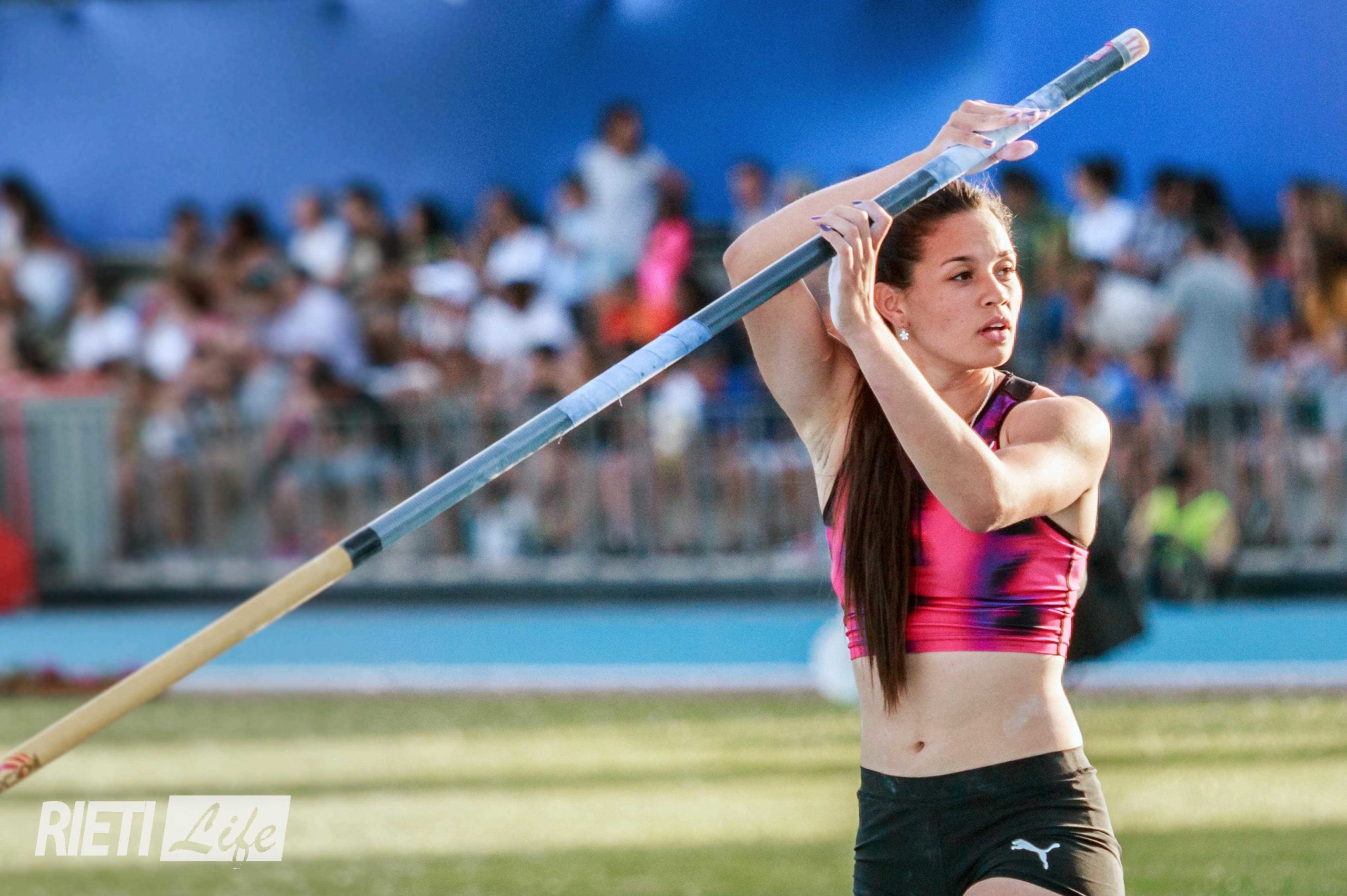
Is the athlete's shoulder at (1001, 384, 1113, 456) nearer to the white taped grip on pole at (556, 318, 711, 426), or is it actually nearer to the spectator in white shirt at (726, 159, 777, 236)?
the white taped grip on pole at (556, 318, 711, 426)

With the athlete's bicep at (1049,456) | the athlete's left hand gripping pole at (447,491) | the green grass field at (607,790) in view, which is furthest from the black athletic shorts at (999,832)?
the green grass field at (607,790)

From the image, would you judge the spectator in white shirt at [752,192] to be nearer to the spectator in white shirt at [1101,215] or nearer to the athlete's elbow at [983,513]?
the spectator in white shirt at [1101,215]

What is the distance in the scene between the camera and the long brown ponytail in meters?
3.70

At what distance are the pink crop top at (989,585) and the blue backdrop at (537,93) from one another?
7.69 metres

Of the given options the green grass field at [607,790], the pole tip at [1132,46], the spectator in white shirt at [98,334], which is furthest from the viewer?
the spectator in white shirt at [98,334]

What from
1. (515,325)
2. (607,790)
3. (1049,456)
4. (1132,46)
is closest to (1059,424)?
(1049,456)

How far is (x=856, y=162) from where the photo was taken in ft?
46.1

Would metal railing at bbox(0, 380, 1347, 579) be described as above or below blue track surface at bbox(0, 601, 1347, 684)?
above

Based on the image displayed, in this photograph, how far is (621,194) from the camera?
13.9 m

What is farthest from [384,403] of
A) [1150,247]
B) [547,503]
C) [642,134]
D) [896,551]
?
[896,551]

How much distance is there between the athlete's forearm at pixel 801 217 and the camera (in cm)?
390

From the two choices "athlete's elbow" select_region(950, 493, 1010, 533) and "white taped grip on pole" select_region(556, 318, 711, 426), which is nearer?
"athlete's elbow" select_region(950, 493, 1010, 533)

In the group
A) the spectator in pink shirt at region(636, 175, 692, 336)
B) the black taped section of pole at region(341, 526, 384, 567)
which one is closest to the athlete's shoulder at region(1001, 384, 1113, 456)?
the black taped section of pole at region(341, 526, 384, 567)

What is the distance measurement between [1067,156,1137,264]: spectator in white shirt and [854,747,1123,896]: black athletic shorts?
9.16 metres
